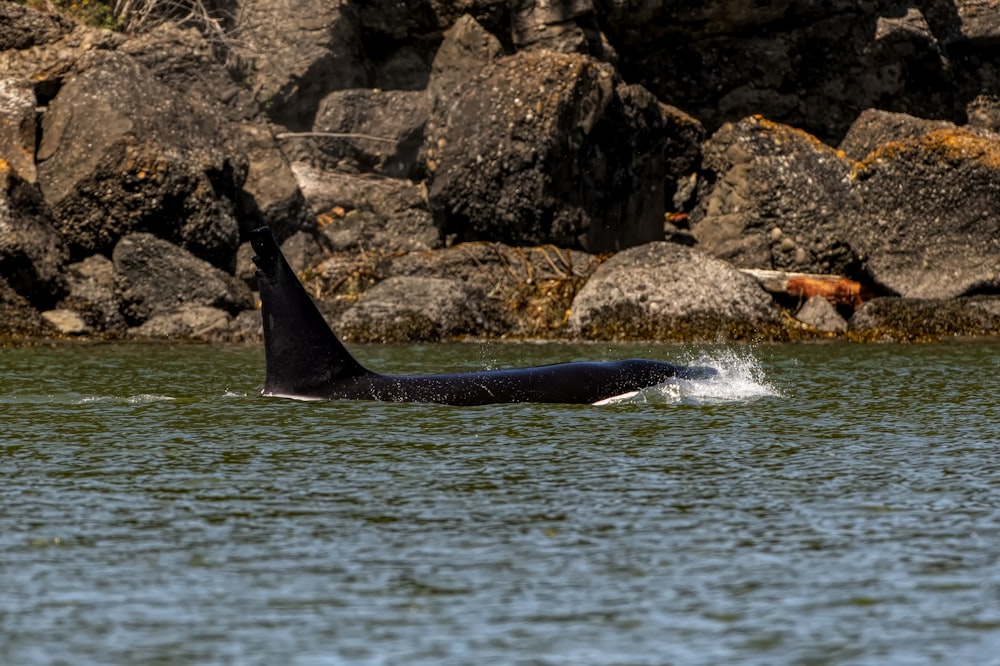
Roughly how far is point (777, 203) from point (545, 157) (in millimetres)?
3530

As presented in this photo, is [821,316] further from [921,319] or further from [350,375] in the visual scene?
[350,375]

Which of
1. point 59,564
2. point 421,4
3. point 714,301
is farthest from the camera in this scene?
point 421,4

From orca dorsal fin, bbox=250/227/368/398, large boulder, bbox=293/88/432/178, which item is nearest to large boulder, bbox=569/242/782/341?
orca dorsal fin, bbox=250/227/368/398

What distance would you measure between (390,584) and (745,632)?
4.19 ft

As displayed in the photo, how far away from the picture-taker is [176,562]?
18.2 ft

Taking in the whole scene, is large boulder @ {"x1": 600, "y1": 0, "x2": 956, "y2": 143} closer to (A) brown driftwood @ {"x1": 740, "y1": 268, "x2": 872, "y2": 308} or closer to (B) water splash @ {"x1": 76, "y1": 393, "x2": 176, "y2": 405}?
(A) brown driftwood @ {"x1": 740, "y1": 268, "x2": 872, "y2": 308}

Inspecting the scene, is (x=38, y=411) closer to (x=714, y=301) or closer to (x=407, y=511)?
(x=407, y=511)

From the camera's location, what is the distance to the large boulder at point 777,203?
22.1 metres

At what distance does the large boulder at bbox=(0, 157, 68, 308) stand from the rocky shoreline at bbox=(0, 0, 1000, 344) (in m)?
0.04

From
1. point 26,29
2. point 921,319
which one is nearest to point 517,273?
point 921,319

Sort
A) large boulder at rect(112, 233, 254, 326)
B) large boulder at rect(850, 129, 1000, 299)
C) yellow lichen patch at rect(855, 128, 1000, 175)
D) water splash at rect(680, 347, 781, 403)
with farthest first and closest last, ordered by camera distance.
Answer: yellow lichen patch at rect(855, 128, 1000, 175), large boulder at rect(850, 129, 1000, 299), large boulder at rect(112, 233, 254, 326), water splash at rect(680, 347, 781, 403)

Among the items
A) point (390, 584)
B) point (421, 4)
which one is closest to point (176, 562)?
Answer: point (390, 584)

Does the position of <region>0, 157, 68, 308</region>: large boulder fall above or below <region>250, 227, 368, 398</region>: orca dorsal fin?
above

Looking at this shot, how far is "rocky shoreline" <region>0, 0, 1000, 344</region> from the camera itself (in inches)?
779
